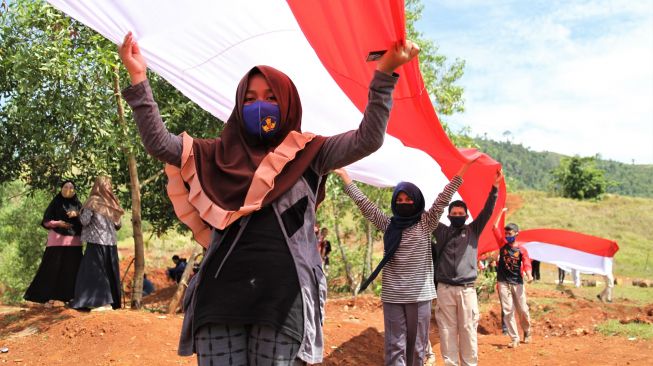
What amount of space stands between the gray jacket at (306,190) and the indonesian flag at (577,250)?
13.5 metres

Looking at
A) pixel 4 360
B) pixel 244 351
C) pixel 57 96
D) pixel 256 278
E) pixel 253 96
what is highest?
pixel 57 96

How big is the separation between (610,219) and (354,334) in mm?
43660

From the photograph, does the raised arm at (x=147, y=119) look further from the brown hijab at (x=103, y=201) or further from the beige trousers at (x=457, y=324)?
the brown hijab at (x=103, y=201)

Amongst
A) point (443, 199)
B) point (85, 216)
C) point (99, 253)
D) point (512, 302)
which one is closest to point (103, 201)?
point (85, 216)

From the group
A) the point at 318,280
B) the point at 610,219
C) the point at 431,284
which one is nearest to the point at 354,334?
the point at 431,284

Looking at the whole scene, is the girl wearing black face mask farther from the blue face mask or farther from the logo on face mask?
the blue face mask

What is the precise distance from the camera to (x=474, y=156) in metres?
6.02

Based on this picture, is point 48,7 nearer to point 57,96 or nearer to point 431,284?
point 57,96

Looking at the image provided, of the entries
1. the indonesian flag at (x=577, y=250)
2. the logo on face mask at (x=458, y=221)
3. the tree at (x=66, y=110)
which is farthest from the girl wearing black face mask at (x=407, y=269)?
the indonesian flag at (x=577, y=250)

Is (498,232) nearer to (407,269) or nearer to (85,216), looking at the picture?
(407,269)

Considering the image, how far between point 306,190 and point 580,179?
62160mm

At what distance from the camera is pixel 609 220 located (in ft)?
151

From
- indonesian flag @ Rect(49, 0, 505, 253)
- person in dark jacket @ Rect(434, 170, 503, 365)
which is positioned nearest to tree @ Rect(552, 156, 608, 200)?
person in dark jacket @ Rect(434, 170, 503, 365)

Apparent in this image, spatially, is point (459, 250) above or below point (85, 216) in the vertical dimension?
below
